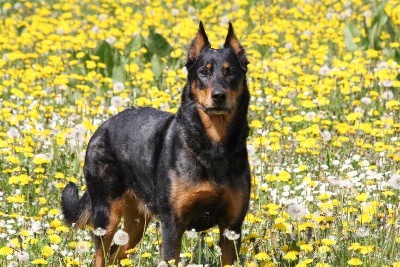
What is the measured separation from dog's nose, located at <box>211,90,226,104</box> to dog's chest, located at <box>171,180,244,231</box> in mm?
476

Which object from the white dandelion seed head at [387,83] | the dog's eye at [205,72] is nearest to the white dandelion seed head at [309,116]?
the white dandelion seed head at [387,83]

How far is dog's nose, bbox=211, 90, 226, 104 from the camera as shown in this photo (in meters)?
5.29

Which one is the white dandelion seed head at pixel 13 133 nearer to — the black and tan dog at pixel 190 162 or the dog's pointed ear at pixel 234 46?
the black and tan dog at pixel 190 162

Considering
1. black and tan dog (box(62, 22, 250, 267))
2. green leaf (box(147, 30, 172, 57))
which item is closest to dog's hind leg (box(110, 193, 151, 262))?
black and tan dog (box(62, 22, 250, 267))

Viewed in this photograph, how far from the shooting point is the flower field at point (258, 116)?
5715mm

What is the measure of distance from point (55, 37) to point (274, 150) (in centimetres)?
440

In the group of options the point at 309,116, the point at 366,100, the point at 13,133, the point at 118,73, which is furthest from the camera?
the point at 118,73

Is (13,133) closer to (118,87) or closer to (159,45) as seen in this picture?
(118,87)

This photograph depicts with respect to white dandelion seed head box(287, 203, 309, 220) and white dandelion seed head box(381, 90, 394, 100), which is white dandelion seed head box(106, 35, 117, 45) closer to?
white dandelion seed head box(381, 90, 394, 100)

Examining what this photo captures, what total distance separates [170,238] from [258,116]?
12.5 ft

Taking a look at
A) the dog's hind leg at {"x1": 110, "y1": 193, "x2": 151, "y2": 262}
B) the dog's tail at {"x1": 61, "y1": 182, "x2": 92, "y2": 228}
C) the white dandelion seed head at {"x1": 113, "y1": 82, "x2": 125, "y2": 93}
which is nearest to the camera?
the dog's hind leg at {"x1": 110, "y1": 193, "x2": 151, "y2": 262}

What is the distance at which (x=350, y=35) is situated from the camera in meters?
11.1

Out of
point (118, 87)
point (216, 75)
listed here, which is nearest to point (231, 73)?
point (216, 75)

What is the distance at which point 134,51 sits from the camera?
10.8 m
